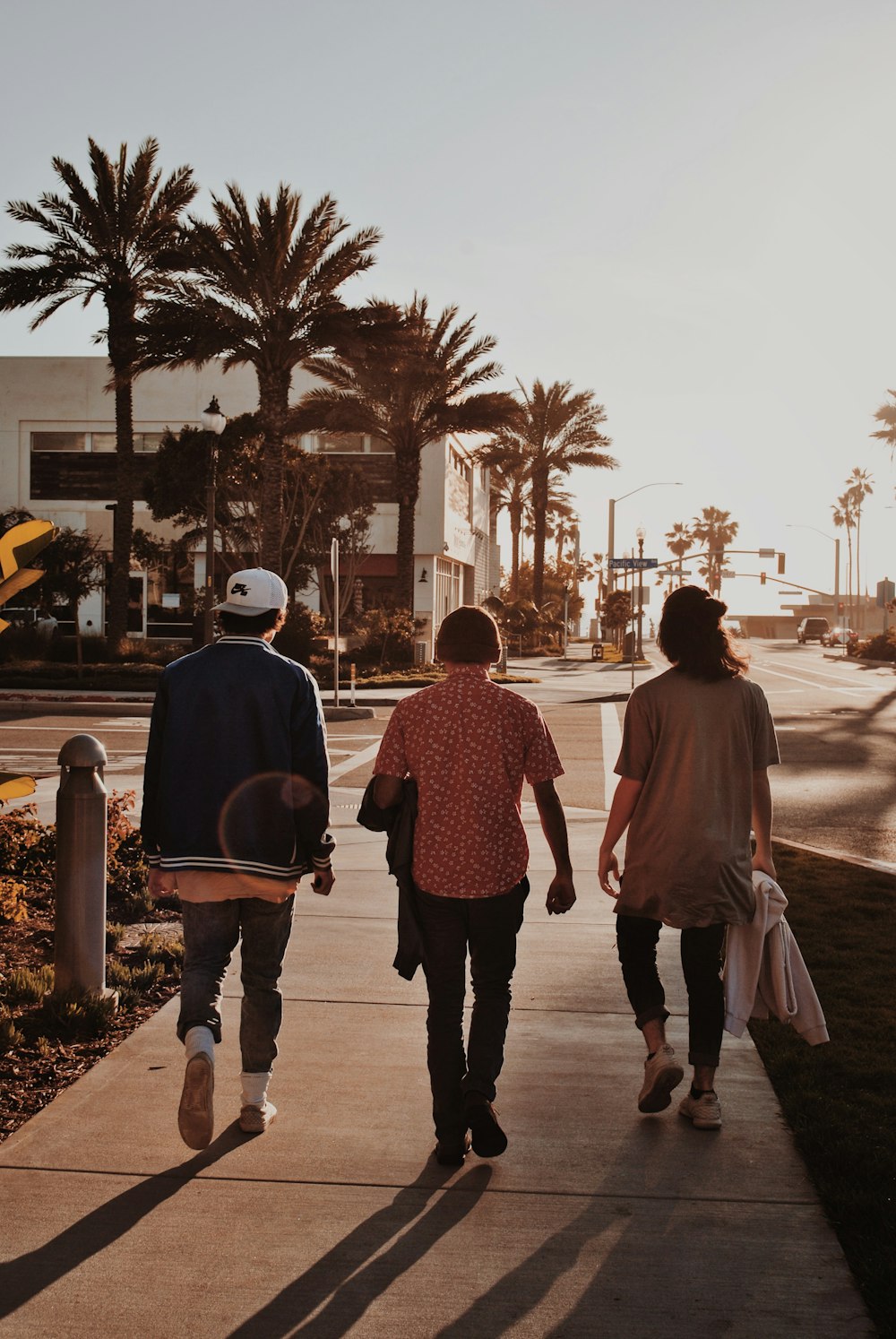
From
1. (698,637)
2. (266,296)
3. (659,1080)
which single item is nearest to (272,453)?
(266,296)

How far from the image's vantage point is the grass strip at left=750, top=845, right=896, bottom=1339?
3527mm

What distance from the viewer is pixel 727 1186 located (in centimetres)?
384

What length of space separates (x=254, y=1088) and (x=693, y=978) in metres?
1.52

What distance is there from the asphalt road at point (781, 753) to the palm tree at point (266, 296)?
8.50 metres

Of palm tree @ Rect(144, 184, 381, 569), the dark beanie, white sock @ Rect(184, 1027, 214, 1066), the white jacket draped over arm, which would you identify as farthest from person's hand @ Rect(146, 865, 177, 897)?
palm tree @ Rect(144, 184, 381, 569)

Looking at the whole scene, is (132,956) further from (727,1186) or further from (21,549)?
(727,1186)

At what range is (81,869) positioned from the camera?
5.20 m

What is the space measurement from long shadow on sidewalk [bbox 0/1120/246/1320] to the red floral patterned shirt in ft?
3.70

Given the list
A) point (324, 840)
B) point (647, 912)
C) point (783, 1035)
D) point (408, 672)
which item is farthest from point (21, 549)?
point (408, 672)

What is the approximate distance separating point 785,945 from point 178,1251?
2.23m

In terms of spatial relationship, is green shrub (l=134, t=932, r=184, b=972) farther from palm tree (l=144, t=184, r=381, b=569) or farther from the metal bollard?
palm tree (l=144, t=184, r=381, b=569)

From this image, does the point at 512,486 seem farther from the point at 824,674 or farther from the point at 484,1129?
the point at 484,1129

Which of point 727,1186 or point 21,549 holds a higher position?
point 21,549

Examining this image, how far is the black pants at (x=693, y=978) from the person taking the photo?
4355 millimetres
